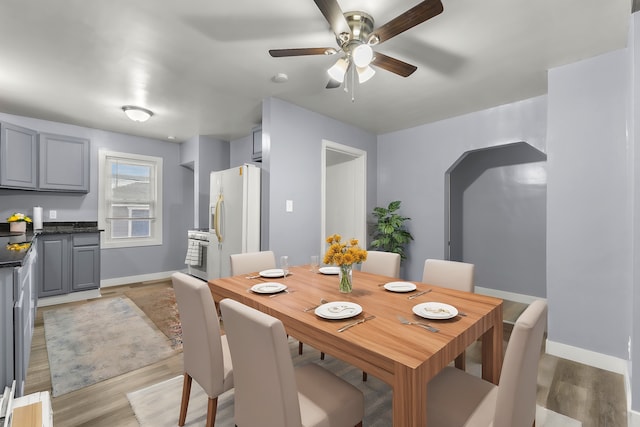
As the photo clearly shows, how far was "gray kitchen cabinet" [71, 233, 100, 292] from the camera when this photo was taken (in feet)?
13.2

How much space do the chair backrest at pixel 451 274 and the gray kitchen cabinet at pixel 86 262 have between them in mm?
4432

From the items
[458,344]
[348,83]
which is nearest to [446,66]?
[348,83]

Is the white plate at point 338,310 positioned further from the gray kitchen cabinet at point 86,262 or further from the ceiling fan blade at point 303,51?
the gray kitchen cabinet at point 86,262

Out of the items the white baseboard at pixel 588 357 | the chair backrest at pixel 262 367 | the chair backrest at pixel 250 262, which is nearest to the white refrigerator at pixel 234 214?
the chair backrest at pixel 250 262

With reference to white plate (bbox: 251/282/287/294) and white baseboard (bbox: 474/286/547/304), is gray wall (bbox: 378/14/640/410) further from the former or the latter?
white plate (bbox: 251/282/287/294)

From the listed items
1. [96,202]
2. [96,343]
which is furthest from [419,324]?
[96,202]

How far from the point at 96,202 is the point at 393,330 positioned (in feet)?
17.3

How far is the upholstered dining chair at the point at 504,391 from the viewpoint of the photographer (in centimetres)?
98

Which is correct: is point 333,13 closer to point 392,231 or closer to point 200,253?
point 392,231


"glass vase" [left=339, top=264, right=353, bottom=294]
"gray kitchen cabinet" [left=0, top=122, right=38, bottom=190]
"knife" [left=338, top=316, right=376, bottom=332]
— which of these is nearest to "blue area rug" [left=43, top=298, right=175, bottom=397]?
"gray kitchen cabinet" [left=0, top=122, right=38, bottom=190]

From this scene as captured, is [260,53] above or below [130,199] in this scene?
above

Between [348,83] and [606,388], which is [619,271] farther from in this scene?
[348,83]

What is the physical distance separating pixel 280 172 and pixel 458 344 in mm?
2633

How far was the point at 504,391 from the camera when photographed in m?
1.00
